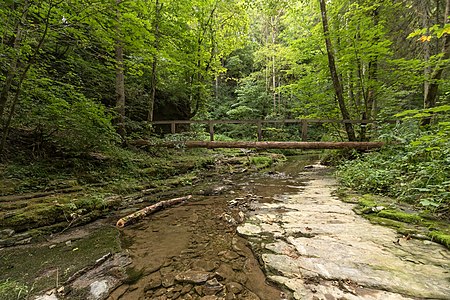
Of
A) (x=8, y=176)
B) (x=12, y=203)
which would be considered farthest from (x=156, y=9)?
(x=12, y=203)

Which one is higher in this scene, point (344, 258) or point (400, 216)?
point (400, 216)

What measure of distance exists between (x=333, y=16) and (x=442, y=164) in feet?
23.7

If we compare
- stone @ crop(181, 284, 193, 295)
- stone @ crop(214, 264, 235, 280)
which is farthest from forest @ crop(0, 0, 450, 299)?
stone @ crop(181, 284, 193, 295)

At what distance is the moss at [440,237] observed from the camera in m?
2.46

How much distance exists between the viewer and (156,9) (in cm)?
872

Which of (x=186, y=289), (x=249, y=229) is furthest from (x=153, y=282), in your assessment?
(x=249, y=229)

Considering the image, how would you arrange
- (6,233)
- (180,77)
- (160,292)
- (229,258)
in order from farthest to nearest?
→ (180,77), (6,233), (229,258), (160,292)

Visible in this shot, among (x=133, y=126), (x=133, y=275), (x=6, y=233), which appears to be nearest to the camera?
(x=133, y=275)

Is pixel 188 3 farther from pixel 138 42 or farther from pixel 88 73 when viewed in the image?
pixel 88 73

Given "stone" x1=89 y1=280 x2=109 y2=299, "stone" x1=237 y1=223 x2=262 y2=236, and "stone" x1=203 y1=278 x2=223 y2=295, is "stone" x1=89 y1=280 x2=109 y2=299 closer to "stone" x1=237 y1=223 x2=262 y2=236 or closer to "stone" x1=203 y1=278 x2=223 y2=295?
"stone" x1=203 y1=278 x2=223 y2=295

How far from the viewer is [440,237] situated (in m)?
2.55

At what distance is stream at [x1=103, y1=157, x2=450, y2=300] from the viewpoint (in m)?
1.96

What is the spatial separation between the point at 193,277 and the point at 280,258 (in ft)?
3.34

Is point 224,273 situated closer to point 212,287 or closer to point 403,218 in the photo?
point 212,287
